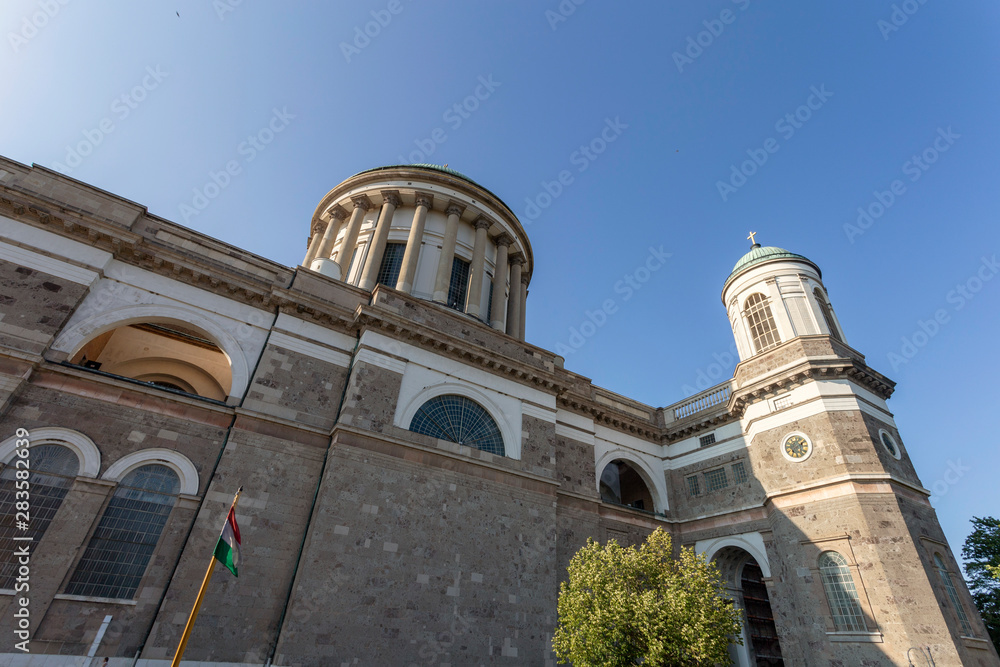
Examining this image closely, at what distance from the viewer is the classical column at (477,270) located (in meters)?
24.2

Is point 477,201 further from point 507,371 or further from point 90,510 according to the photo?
point 90,510

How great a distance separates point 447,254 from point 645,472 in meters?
14.1

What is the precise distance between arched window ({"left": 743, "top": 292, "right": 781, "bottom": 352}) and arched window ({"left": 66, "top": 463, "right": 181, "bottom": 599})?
22616 mm

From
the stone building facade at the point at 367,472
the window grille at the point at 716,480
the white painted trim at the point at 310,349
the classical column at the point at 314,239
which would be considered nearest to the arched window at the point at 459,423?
the stone building facade at the point at 367,472

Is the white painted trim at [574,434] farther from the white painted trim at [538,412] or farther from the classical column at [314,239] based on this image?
the classical column at [314,239]

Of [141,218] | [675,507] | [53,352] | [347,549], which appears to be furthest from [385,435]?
[675,507]

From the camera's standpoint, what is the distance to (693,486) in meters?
22.2

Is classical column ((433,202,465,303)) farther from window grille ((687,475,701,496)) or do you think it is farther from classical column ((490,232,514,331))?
window grille ((687,475,701,496))

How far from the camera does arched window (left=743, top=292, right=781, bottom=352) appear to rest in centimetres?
2219

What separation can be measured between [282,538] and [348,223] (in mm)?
17866

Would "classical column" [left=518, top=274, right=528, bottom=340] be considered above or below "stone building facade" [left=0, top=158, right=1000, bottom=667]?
above

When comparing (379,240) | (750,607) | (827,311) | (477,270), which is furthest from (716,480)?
(379,240)

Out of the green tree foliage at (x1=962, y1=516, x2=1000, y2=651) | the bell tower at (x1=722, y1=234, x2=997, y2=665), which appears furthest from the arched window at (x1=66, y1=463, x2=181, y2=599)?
the green tree foliage at (x1=962, y1=516, x2=1000, y2=651)

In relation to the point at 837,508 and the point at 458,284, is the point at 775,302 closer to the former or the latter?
the point at 837,508
